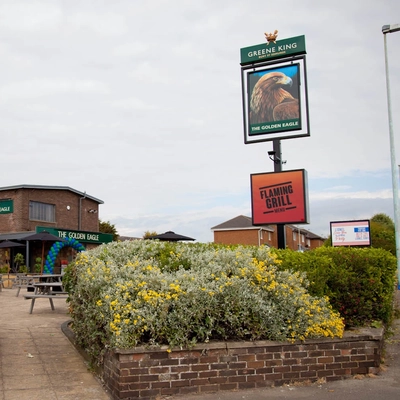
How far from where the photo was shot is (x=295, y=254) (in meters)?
7.52

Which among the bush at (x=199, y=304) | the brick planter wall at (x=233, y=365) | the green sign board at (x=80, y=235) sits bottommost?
the brick planter wall at (x=233, y=365)

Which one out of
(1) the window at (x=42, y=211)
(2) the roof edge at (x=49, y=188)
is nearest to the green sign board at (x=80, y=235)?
(1) the window at (x=42, y=211)

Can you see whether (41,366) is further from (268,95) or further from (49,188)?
(49,188)

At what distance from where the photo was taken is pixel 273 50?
14078 millimetres

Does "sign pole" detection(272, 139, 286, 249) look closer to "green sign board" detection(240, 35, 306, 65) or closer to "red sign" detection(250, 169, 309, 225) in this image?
"red sign" detection(250, 169, 309, 225)

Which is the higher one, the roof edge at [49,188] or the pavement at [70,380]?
the roof edge at [49,188]

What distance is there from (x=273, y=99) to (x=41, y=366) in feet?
31.6

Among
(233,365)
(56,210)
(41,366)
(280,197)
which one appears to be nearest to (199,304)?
(233,365)

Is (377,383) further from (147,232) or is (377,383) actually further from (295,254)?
(147,232)

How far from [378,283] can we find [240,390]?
9.26 ft

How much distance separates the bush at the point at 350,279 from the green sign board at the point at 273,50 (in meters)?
7.70

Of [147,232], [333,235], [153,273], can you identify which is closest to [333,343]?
[153,273]

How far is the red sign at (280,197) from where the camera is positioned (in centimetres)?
1283

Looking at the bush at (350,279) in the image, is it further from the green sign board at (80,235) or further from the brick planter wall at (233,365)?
the green sign board at (80,235)
